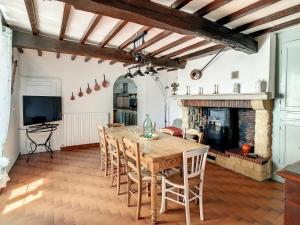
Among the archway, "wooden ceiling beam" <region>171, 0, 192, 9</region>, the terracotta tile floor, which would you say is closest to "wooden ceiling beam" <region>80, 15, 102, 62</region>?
"wooden ceiling beam" <region>171, 0, 192, 9</region>

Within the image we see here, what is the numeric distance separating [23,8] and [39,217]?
2539 mm

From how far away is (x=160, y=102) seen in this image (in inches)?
262

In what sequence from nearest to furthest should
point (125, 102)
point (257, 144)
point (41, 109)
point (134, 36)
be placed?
point (134, 36), point (257, 144), point (41, 109), point (125, 102)

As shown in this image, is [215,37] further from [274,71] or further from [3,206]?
[3,206]

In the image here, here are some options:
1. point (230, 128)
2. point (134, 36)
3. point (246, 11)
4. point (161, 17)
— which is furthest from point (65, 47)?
point (230, 128)

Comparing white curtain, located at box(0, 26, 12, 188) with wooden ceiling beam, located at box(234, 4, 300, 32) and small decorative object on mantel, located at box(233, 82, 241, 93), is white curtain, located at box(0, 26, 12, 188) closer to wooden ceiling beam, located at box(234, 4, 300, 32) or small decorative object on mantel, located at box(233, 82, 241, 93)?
wooden ceiling beam, located at box(234, 4, 300, 32)

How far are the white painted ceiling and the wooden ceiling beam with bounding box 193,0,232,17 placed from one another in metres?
0.05

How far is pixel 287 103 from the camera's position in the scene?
317cm

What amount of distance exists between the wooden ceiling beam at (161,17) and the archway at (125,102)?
4.19m

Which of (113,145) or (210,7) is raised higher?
(210,7)

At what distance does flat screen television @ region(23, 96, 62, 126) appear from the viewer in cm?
434

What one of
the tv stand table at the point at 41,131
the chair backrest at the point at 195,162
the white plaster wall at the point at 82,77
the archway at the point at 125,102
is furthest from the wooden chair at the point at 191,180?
the archway at the point at 125,102

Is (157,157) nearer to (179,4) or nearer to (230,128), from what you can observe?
(179,4)

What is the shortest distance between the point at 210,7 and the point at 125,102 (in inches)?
205
